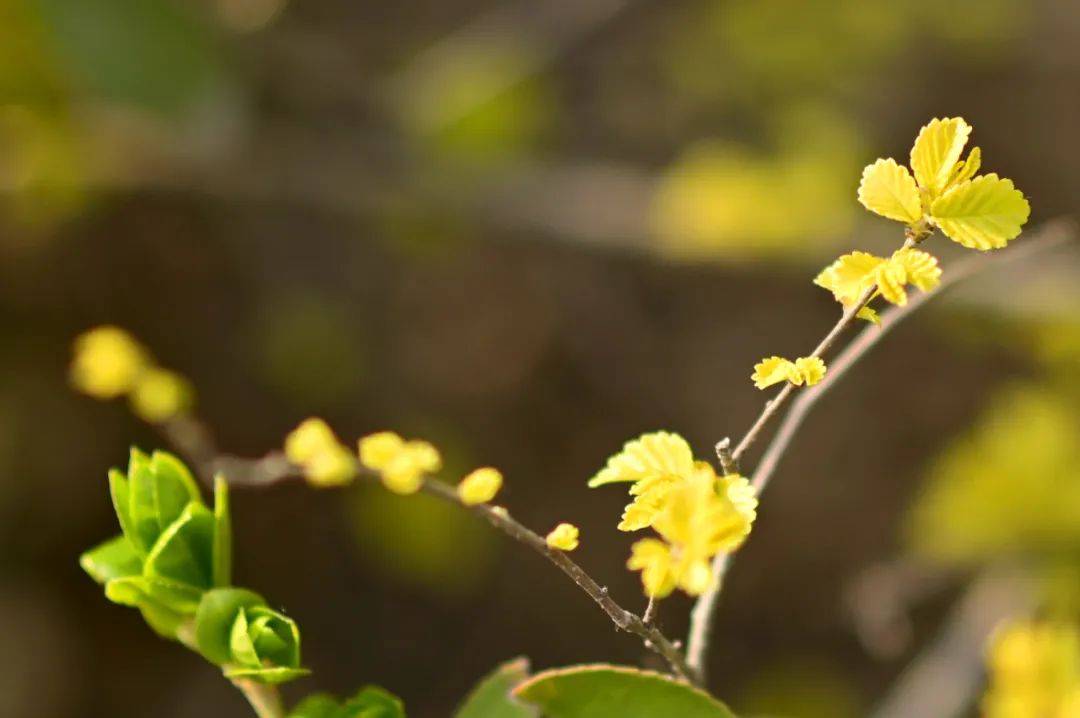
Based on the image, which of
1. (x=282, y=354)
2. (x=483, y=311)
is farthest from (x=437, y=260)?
(x=282, y=354)

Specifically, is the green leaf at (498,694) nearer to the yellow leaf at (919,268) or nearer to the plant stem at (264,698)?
the plant stem at (264,698)

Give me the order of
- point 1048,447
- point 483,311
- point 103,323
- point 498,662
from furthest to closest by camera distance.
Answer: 1. point 483,311
2. point 103,323
3. point 498,662
4. point 1048,447

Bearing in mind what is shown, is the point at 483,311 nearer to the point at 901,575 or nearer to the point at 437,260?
the point at 437,260

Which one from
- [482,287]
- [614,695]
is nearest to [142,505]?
[614,695]

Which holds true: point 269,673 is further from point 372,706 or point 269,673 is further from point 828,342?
point 828,342

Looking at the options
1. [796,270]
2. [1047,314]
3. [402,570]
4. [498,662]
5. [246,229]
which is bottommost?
[498,662]
